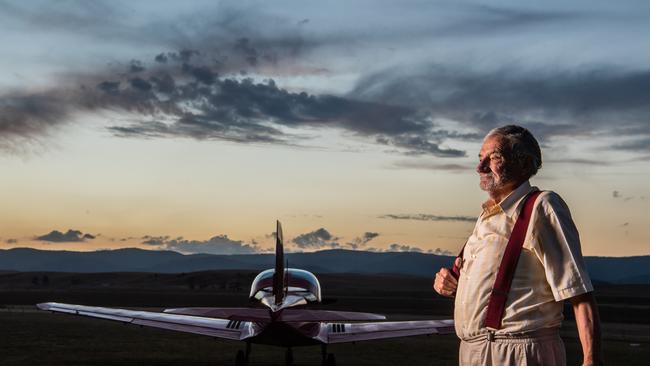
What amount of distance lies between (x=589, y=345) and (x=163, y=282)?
127055 millimetres

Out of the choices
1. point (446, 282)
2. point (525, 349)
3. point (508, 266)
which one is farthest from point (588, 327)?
point (446, 282)

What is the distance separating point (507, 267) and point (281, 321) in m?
14.8

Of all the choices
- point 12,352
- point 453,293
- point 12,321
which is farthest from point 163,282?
point 453,293

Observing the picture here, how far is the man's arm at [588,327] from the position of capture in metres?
3.73

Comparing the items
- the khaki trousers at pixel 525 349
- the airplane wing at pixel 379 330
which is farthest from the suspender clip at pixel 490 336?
the airplane wing at pixel 379 330

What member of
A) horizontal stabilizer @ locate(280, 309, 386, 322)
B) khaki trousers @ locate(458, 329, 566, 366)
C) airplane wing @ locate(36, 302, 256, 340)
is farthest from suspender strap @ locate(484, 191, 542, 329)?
airplane wing @ locate(36, 302, 256, 340)

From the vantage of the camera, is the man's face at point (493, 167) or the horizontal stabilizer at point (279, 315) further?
the horizontal stabilizer at point (279, 315)

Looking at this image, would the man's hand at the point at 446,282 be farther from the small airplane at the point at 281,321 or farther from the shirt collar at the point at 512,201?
the small airplane at the point at 281,321

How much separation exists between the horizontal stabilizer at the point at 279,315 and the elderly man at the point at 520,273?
43.0 ft

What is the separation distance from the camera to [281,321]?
1839cm

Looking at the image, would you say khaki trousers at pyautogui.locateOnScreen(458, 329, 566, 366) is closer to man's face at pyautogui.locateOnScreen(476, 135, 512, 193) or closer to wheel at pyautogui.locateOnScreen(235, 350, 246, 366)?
man's face at pyautogui.locateOnScreen(476, 135, 512, 193)

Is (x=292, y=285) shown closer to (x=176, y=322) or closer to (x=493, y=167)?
(x=176, y=322)

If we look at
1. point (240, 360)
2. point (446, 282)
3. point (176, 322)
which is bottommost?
point (240, 360)

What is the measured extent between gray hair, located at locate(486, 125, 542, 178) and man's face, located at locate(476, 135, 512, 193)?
0.03 meters
